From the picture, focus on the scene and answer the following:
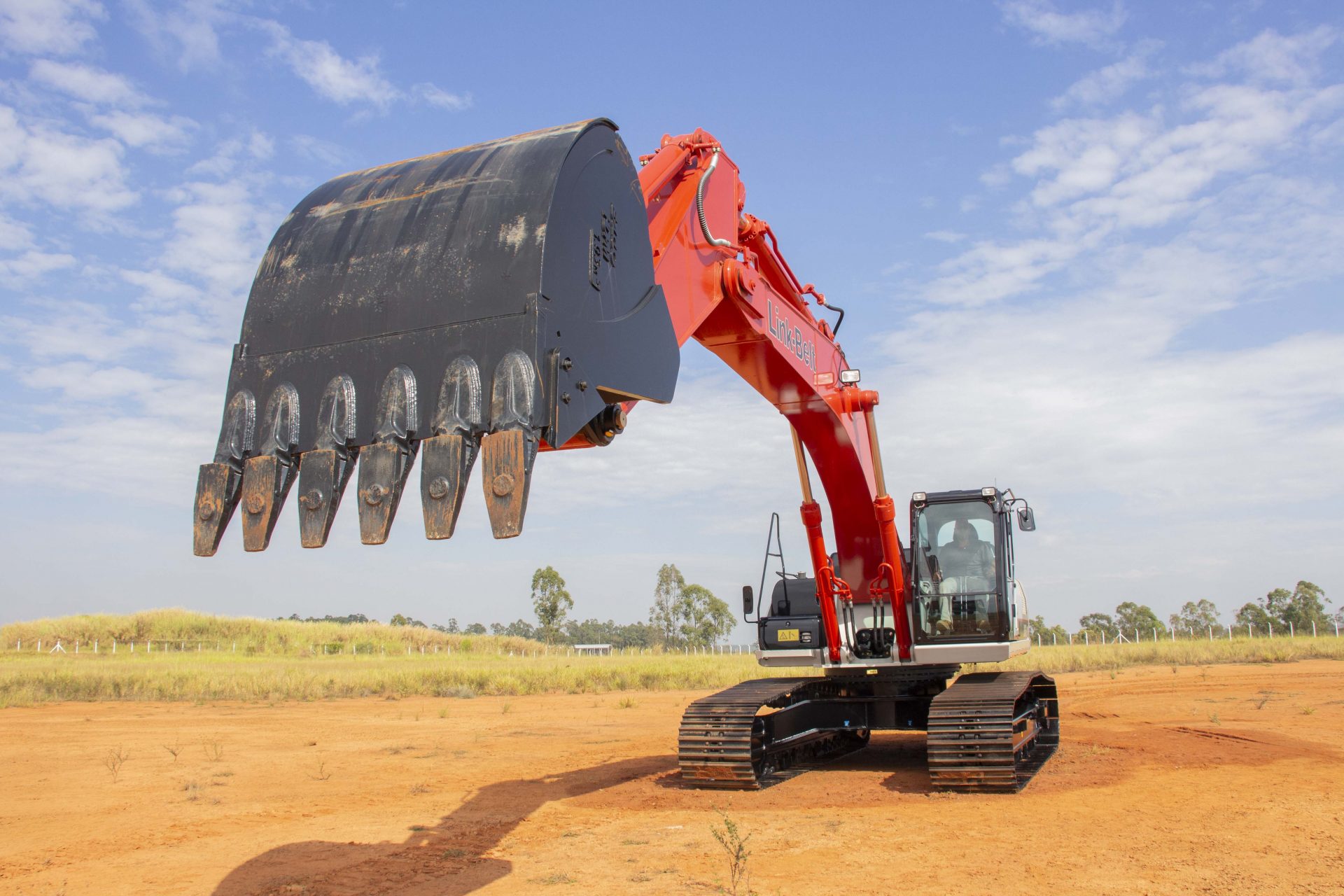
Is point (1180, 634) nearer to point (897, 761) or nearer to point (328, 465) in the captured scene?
point (897, 761)

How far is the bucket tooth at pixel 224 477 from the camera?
14.5 ft

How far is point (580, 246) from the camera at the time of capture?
4.70 meters

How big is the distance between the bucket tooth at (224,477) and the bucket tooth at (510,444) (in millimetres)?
1329

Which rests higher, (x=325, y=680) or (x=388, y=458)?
(x=388, y=458)

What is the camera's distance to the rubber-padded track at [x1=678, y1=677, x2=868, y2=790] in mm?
9273

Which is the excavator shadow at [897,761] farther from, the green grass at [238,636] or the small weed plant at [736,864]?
the green grass at [238,636]

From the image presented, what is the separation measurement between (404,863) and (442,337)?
4.16 metres

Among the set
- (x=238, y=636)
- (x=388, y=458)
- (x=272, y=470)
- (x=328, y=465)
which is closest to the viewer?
(x=388, y=458)

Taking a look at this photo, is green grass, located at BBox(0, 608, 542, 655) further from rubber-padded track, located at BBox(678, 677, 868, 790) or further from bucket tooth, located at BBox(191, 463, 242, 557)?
bucket tooth, located at BBox(191, 463, 242, 557)

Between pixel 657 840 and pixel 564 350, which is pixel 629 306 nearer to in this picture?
pixel 564 350

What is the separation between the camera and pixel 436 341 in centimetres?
438

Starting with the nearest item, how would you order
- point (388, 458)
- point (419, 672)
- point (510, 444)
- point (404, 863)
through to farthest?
point (510, 444)
point (388, 458)
point (404, 863)
point (419, 672)

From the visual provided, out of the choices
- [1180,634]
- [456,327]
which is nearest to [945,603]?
[456,327]

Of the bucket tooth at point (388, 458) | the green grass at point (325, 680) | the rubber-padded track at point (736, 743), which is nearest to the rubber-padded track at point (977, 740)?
the rubber-padded track at point (736, 743)
